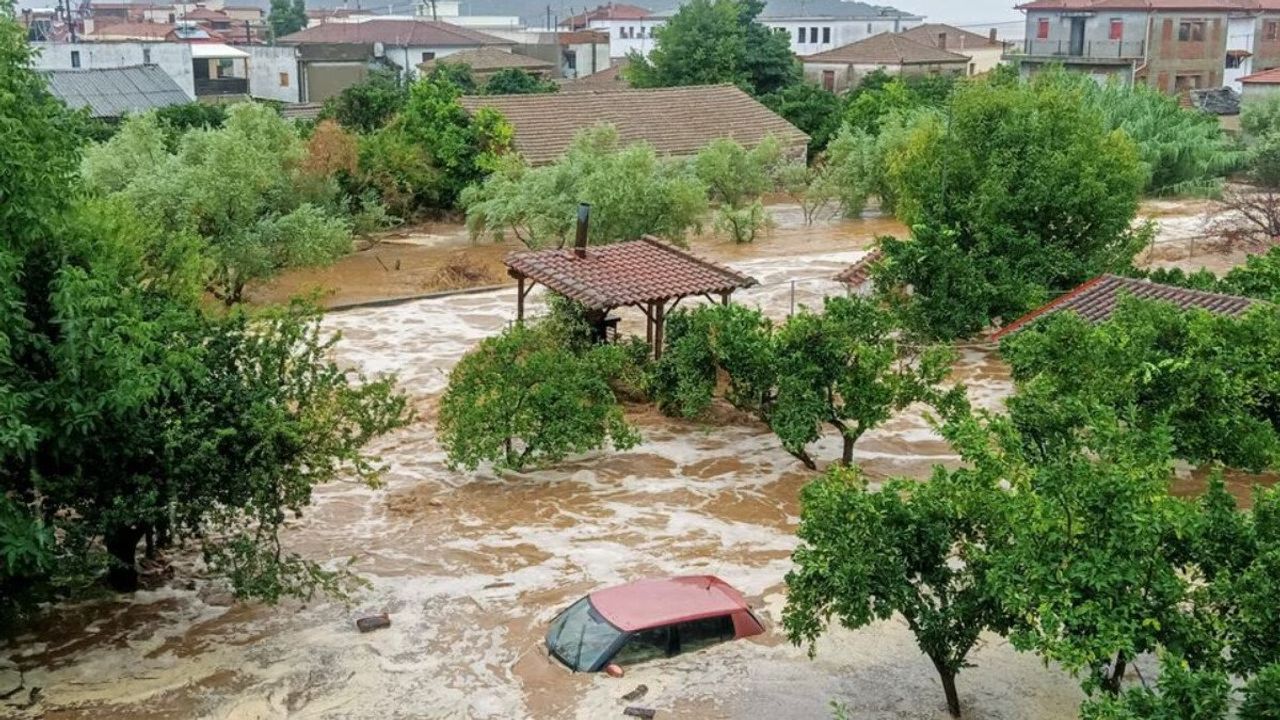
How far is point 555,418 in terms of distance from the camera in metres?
19.8

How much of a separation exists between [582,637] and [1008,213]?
15.9 metres

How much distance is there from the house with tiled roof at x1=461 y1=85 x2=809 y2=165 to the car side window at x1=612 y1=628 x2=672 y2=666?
31.5 metres

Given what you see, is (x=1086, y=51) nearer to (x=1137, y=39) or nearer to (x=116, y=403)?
(x=1137, y=39)

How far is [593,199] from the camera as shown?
3406 cm

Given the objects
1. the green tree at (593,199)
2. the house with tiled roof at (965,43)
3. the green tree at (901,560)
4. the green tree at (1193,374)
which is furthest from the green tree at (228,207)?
the house with tiled roof at (965,43)

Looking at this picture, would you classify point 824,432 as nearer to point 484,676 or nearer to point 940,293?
point 940,293

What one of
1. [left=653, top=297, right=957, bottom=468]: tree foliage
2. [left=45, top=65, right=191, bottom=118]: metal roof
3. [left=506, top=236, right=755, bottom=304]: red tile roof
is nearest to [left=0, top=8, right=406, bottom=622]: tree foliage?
[left=653, top=297, right=957, bottom=468]: tree foliage

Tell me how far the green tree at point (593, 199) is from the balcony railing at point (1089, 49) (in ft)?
104

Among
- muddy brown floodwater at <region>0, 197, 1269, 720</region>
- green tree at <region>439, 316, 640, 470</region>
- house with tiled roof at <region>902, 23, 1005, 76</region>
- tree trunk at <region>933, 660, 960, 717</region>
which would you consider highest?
house with tiled roof at <region>902, 23, 1005, 76</region>

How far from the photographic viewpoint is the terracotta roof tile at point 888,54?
225ft

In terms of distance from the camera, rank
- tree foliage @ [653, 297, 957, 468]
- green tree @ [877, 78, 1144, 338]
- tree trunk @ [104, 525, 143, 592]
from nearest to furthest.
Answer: tree trunk @ [104, 525, 143, 592] < tree foliage @ [653, 297, 957, 468] < green tree @ [877, 78, 1144, 338]

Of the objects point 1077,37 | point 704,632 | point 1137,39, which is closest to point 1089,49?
point 1077,37

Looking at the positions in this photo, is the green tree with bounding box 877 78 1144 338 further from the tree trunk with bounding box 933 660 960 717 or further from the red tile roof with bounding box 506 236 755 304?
the tree trunk with bounding box 933 660 960 717

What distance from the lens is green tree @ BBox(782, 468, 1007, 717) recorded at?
36.8ft
